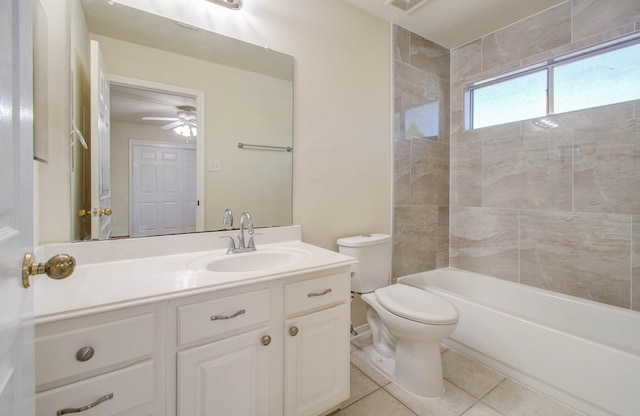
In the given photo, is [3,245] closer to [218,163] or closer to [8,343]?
[8,343]

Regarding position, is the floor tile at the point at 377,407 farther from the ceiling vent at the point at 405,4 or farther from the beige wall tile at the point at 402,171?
the ceiling vent at the point at 405,4

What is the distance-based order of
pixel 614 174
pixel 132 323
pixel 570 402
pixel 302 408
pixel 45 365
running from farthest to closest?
1. pixel 614 174
2. pixel 570 402
3. pixel 302 408
4. pixel 132 323
5. pixel 45 365

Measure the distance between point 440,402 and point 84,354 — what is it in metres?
1.64

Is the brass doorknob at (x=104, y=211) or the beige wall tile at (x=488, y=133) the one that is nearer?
the brass doorknob at (x=104, y=211)

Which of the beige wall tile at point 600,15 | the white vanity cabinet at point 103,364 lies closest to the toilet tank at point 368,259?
the white vanity cabinet at point 103,364

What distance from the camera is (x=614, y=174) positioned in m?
1.79

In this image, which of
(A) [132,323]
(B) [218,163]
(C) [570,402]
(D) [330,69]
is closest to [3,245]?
(A) [132,323]

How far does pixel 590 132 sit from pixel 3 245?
2.82 m

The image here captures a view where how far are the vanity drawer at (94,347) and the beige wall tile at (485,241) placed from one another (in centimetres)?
255

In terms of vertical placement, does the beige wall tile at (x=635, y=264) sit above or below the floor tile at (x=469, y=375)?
above

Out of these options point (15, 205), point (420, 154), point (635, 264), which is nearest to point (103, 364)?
point (15, 205)

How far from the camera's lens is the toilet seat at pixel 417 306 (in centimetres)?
144

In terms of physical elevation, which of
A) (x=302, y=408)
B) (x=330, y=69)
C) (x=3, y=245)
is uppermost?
(x=330, y=69)

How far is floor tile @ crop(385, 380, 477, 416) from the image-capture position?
1431 mm
